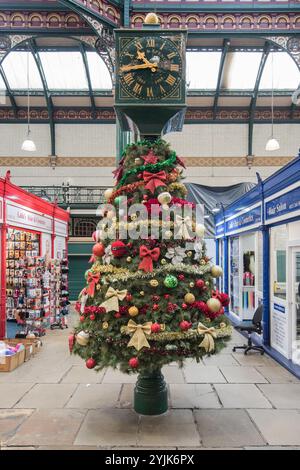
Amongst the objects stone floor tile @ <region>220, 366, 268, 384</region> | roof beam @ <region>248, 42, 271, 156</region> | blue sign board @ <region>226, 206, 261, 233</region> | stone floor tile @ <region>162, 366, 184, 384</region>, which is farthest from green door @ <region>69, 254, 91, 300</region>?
stone floor tile @ <region>220, 366, 268, 384</region>

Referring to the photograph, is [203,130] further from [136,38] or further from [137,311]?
[137,311]

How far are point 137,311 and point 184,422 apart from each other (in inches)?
56.1

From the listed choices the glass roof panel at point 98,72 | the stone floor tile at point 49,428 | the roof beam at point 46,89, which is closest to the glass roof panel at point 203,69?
the glass roof panel at point 98,72

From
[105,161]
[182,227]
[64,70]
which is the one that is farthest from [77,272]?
[182,227]

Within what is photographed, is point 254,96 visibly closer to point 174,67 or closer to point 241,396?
point 174,67

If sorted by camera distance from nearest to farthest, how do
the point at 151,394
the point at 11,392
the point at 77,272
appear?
the point at 151,394, the point at 11,392, the point at 77,272

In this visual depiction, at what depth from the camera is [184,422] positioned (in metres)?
4.51

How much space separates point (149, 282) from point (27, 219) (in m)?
6.50

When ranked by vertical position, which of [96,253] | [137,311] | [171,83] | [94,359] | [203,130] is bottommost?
[94,359]

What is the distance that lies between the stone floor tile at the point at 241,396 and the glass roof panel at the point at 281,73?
13134 millimetres

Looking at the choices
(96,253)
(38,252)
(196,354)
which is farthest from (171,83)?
(38,252)

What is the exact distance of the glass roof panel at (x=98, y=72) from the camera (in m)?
15.7

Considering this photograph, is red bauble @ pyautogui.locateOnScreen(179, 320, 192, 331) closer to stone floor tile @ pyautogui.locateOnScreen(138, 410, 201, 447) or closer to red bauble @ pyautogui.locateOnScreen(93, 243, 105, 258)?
stone floor tile @ pyautogui.locateOnScreen(138, 410, 201, 447)

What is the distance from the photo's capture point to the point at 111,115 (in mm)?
17938
